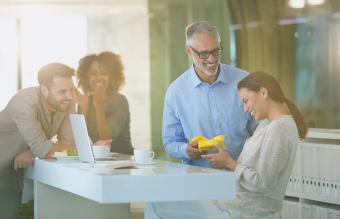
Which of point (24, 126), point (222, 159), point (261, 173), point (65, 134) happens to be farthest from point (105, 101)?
point (261, 173)

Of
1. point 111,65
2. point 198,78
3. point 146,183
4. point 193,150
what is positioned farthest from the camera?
point 111,65

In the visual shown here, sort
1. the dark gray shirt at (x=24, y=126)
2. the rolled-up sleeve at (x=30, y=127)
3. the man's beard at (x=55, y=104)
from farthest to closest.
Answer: the man's beard at (x=55, y=104)
the dark gray shirt at (x=24, y=126)
the rolled-up sleeve at (x=30, y=127)

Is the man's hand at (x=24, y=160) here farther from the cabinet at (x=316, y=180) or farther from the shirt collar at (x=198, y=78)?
the cabinet at (x=316, y=180)

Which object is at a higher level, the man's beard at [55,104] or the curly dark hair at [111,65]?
the curly dark hair at [111,65]

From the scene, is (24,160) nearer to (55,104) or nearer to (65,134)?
(65,134)

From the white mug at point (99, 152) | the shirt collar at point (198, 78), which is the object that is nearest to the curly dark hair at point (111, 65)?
the shirt collar at point (198, 78)

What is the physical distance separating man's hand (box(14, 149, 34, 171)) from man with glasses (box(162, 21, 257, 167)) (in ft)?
2.98

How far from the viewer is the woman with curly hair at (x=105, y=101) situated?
7.88 m

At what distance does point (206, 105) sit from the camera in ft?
17.4

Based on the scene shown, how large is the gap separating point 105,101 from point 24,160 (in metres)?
2.47

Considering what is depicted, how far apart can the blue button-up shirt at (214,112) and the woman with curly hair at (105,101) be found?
2591 mm

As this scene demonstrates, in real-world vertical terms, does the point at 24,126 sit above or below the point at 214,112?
below

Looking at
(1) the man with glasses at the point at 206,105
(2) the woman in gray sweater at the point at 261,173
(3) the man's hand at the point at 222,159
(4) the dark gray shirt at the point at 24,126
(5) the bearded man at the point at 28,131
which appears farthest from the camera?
(4) the dark gray shirt at the point at 24,126

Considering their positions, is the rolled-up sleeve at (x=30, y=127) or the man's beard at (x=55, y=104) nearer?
the rolled-up sleeve at (x=30, y=127)
